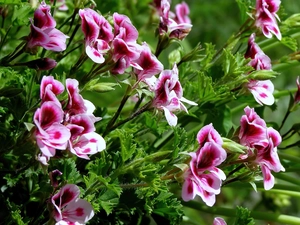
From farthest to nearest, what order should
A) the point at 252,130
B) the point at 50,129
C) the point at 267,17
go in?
the point at 267,17 < the point at 252,130 < the point at 50,129

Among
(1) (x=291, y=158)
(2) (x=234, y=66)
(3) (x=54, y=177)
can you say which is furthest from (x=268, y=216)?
(3) (x=54, y=177)

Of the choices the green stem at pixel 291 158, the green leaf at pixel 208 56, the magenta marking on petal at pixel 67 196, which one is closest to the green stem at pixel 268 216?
the green stem at pixel 291 158

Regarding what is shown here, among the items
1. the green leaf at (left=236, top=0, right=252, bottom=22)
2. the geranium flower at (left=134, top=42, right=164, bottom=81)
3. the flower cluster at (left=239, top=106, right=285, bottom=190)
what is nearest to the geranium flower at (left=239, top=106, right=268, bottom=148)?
the flower cluster at (left=239, top=106, right=285, bottom=190)

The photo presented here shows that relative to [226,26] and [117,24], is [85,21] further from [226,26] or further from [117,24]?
[226,26]

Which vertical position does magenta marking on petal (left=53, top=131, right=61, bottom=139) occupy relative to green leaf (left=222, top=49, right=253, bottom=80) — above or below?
above

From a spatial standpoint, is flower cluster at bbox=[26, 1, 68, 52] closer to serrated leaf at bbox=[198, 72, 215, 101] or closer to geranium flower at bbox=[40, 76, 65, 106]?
geranium flower at bbox=[40, 76, 65, 106]

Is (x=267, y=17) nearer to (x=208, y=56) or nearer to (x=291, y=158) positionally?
(x=208, y=56)
